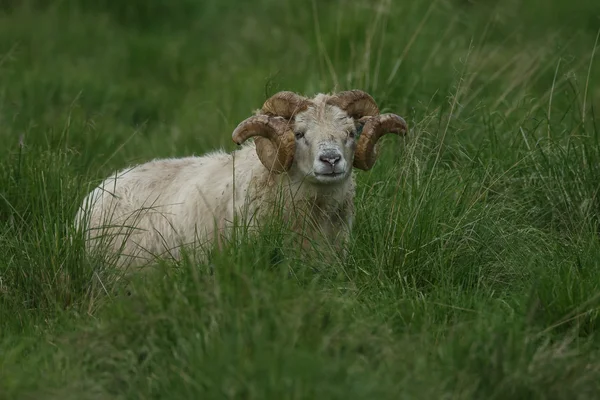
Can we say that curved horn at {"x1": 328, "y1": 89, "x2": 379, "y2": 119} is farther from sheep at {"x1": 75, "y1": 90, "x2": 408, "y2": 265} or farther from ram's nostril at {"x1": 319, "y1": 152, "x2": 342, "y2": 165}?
ram's nostril at {"x1": 319, "y1": 152, "x2": 342, "y2": 165}

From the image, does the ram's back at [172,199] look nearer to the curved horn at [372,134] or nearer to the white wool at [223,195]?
the white wool at [223,195]

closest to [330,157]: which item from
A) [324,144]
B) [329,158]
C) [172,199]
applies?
[329,158]

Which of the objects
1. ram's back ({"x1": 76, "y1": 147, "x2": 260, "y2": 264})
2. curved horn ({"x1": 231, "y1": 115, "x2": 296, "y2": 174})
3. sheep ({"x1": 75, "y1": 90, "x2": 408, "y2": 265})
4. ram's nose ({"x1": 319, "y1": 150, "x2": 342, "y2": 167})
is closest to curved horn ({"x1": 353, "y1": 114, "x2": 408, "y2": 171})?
sheep ({"x1": 75, "y1": 90, "x2": 408, "y2": 265})

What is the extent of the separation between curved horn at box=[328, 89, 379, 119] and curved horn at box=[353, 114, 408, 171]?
0.46 ft

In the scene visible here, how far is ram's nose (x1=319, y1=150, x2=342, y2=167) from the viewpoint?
776cm

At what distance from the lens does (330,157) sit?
7.76m

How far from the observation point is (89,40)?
52.8 feet

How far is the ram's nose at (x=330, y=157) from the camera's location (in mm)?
7758

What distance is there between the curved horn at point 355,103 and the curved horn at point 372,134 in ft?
0.46

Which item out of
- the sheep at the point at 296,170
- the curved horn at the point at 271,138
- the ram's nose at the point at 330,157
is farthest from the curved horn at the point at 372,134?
the curved horn at the point at 271,138

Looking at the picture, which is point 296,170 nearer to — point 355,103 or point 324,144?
point 324,144

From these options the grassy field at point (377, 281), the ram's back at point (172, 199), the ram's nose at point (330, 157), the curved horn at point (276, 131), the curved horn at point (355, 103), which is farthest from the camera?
the ram's back at point (172, 199)

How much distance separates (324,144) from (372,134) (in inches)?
15.5

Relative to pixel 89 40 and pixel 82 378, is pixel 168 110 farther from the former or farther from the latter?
pixel 82 378
